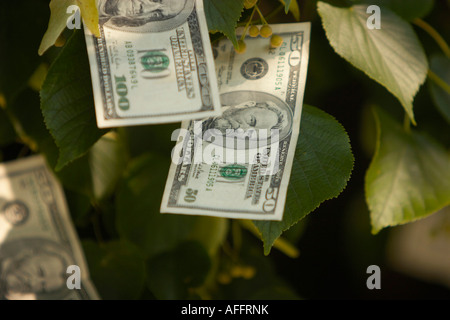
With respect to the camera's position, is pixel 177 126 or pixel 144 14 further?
pixel 177 126

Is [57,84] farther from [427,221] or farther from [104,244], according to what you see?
[427,221]

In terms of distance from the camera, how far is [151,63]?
536 mm

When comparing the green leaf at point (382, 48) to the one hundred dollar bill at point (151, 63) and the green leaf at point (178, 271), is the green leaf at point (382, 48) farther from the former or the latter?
the green leaf at point (178, 271)

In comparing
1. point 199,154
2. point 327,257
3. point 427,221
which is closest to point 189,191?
point 199,154

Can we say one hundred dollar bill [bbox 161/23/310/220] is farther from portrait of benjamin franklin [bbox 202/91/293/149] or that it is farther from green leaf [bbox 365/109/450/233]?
green leaf [bbox 365/109/450/233]

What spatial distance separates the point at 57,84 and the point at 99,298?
382 mm

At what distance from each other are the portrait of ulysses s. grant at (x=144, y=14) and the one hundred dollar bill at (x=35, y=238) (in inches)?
12.5

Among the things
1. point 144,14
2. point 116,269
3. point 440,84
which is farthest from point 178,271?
point 440,84

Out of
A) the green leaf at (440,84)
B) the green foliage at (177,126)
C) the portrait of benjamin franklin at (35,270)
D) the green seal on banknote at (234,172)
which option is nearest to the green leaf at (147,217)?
the green foliage at (177,126)

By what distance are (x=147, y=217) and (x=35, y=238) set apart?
195mm

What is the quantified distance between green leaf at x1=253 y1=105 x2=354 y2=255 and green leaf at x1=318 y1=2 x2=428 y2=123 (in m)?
0.09

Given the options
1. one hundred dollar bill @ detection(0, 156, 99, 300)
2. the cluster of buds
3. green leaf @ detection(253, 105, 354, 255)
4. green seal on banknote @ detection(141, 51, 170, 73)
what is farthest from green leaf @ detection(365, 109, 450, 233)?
one hundred dollar bill @ detection(0, 156, 99, 300)

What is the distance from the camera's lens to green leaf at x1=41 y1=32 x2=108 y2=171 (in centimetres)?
54

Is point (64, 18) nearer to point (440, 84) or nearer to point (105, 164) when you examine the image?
point (105, 164)
